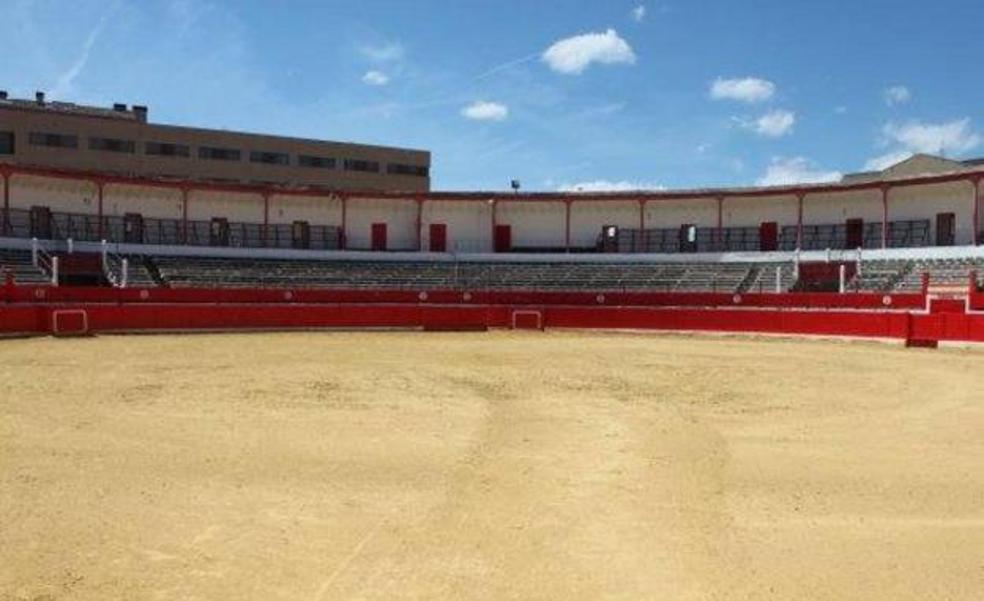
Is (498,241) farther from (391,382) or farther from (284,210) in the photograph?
(391,382)

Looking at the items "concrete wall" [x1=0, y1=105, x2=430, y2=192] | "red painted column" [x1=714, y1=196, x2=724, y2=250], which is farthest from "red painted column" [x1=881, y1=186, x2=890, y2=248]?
"concrete wall" [x1=0, y1=105, x2=430, y2=192]

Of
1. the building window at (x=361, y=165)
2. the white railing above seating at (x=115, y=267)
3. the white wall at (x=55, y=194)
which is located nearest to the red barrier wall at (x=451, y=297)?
the white railing above seating at (x=115, y=267)

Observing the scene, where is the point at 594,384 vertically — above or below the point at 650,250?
below

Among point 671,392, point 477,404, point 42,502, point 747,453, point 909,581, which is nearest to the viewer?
point 909,581

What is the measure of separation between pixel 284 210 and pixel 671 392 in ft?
108

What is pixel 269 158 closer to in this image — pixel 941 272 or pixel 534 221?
pixel 534 221

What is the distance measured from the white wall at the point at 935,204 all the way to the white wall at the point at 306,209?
27007 millimetres

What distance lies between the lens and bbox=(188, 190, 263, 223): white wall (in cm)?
4250

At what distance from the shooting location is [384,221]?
45.8 metres

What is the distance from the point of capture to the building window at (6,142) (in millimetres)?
57688

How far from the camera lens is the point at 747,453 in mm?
9938

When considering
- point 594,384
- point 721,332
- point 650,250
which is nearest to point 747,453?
point 594,384

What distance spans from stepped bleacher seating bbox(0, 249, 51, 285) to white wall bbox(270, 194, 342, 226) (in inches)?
487

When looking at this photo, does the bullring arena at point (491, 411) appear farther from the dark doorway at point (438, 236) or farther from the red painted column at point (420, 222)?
the dark doorway at point (438, 236)
